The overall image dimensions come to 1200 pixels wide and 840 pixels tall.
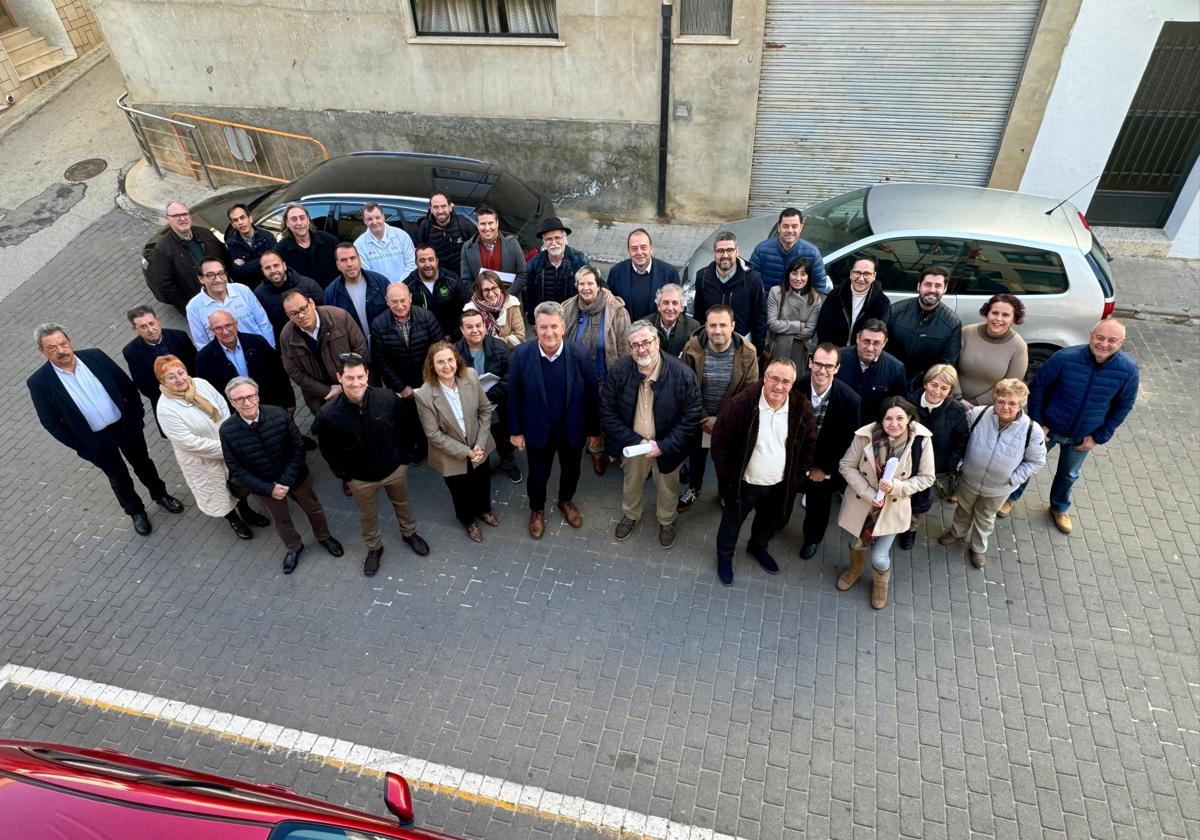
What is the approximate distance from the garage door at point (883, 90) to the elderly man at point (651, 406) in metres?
5.92

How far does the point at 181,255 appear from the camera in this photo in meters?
7.50

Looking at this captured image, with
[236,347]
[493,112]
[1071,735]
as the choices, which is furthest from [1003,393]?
[493,112]

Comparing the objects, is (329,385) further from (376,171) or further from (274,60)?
(274,60)

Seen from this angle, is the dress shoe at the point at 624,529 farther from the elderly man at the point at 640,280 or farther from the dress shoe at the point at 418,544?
the elderly man at the point at 640,280

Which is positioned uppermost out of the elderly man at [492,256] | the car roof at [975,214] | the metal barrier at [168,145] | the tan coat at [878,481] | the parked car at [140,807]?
the parked car at [140,807]

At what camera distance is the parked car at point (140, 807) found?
2826mm

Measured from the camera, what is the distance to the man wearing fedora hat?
677 cm

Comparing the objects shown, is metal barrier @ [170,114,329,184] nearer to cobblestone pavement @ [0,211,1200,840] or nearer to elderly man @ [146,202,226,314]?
elderly man @ [146,202,226,314]

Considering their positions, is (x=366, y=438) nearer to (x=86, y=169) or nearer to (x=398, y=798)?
(x=398, y=798)

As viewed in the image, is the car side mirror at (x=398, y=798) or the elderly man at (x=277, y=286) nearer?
the car side mirror at (x=398, y=798)

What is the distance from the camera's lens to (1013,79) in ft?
30.2

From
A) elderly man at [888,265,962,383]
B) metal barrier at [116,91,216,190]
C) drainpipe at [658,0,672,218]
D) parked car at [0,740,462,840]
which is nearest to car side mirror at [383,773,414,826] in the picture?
parked car at [0,740,462,840]

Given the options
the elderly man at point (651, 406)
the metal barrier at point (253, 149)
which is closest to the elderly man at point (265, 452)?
the elderly man at point (651, 406)

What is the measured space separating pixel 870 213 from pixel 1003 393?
291cm
